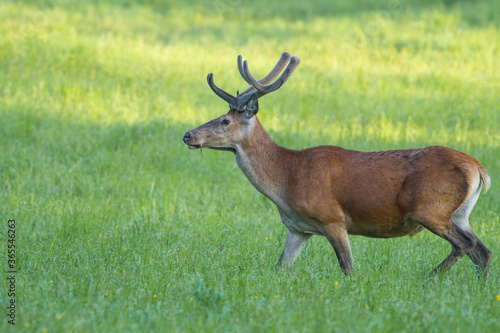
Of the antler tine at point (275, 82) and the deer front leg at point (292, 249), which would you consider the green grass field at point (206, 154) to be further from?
the antler tine at point (275, 82)

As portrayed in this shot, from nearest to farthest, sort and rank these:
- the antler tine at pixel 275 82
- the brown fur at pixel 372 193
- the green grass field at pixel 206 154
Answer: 1. the green grass field at pixel 206 154
2. the brown fur at pixel 372 193
3. the antler tine at pixel 275 82

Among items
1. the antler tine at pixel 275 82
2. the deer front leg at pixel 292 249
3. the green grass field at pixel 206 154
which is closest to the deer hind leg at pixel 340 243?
the green grass field at pixel 206 154

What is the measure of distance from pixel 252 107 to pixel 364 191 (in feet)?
4.20

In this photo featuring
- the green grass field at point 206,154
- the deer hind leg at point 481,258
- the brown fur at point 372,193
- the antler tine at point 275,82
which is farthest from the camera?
the antler tine at point 275,82

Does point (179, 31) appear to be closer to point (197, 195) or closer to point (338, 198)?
point (197, 195)

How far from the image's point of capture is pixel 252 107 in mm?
6246

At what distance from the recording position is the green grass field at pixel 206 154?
186 inches

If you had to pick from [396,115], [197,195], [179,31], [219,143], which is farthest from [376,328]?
[179,31]

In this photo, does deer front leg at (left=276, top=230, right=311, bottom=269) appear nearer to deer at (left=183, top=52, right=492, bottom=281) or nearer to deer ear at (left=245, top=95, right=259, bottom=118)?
deer at (left=183, top=52, right=492, bottom=281)

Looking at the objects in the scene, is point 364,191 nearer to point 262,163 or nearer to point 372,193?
point 372,193

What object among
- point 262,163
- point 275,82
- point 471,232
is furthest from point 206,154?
point 471,232

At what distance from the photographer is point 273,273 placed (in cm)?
574

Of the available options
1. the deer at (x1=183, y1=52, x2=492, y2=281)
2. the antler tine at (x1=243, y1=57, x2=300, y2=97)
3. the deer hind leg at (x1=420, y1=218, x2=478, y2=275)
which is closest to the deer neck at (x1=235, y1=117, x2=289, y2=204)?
the deer at (x1=183, y1=52, x2=492, y2=281)

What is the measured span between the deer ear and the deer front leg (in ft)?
3.80
